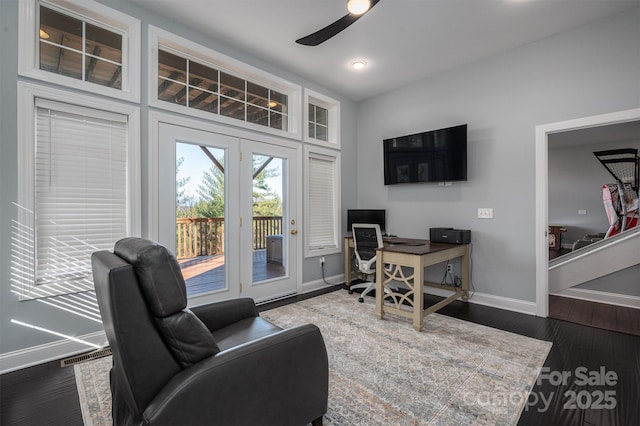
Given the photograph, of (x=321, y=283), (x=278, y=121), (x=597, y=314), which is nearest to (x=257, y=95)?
(x=278, y=121)

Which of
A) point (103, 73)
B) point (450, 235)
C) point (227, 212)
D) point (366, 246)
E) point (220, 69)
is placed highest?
point (220, 69)

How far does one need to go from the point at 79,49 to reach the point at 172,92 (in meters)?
0.76

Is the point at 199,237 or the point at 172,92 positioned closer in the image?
the point at 172,92

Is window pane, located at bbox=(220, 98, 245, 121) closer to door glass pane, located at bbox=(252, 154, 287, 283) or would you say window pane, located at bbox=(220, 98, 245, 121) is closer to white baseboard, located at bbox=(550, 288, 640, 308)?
door glass pane, located at bbox=(252, 154, 287, 283)

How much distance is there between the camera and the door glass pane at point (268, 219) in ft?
11.9

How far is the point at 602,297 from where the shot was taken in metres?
3.58

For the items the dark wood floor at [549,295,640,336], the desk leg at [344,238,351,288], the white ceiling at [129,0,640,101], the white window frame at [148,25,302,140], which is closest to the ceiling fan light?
the white ceiling at [129,0,640,101]

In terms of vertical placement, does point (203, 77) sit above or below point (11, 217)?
above

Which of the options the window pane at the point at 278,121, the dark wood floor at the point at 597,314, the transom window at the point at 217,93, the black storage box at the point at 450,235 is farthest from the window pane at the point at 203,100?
the dark wood floor at the point at 597,314

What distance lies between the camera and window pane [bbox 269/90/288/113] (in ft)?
12.7

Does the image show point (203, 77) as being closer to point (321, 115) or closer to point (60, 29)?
point (60, 29)

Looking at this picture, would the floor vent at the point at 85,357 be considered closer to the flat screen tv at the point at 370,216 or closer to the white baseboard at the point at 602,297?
the flat screen tv at the point at 370,216

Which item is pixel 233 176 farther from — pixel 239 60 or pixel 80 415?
pixel 80 415

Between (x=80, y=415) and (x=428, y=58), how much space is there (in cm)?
454
